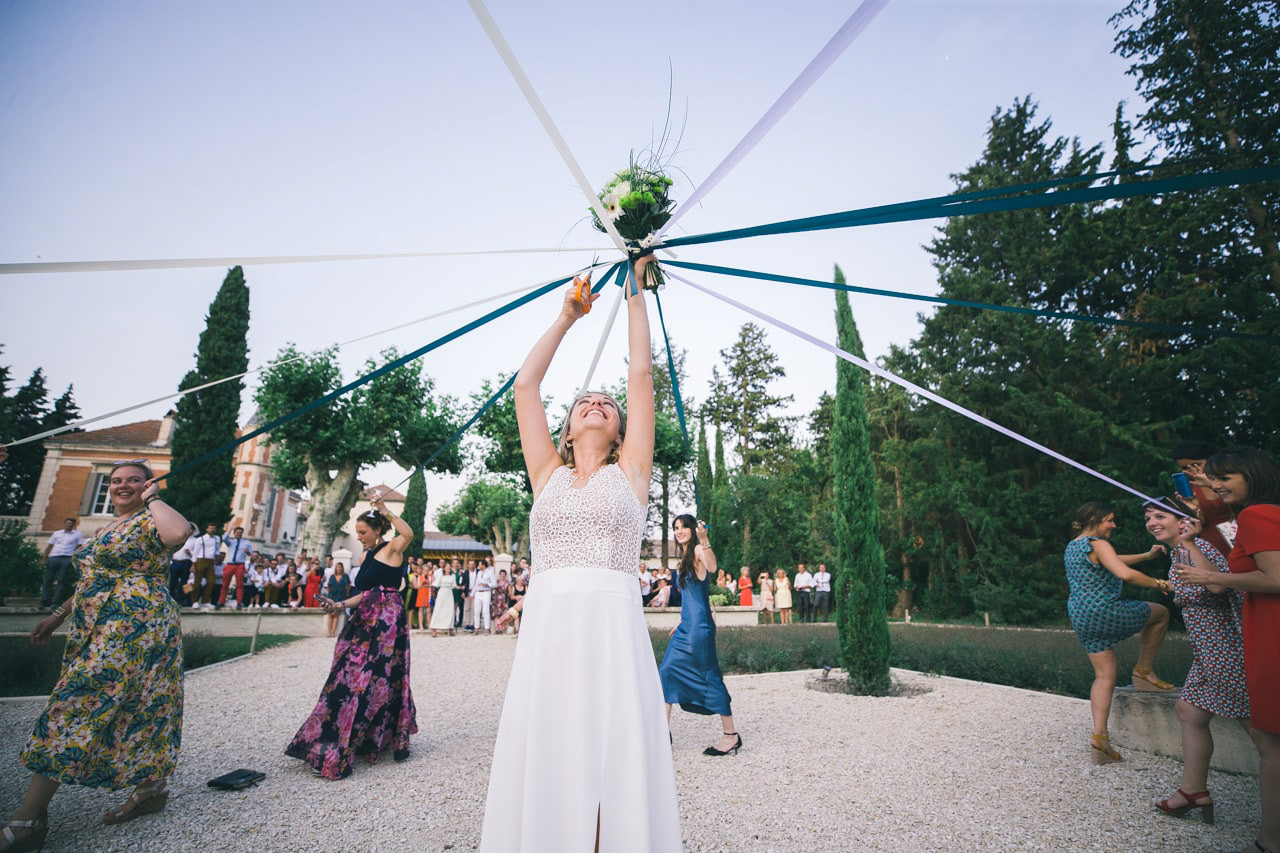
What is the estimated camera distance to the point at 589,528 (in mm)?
2062

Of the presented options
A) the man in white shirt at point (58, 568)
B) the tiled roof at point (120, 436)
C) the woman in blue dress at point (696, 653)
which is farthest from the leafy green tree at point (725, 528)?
the tiled roof at point (120, 436)

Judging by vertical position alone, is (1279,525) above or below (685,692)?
above

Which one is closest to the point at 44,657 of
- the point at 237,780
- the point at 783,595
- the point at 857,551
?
the point at 237,780

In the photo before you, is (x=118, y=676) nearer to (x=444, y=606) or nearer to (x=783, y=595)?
(x=444, y=606)

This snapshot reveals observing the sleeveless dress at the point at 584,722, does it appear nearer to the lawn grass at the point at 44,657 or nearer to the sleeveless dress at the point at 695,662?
the sleeveless dress at the point at 695,662

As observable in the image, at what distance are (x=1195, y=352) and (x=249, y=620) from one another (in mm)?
26066

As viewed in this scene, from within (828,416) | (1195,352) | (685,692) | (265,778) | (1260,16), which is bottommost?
(265,778)

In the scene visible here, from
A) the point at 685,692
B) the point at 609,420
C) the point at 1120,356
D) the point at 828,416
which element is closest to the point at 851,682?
the point at 685,692

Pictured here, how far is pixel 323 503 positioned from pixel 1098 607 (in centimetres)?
2434

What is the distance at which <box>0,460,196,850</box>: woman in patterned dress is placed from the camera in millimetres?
3240

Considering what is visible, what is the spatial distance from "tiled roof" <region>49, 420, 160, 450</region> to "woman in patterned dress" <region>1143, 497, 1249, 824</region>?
46019 mm

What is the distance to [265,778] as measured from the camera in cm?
461

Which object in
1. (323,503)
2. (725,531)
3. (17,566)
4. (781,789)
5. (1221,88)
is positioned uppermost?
(1221,88)

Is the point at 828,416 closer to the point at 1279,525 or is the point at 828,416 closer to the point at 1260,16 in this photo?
the point at 1260,16
